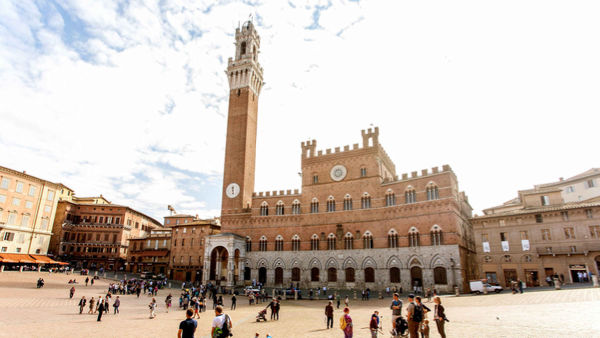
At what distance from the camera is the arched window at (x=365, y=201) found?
40469 millimetres

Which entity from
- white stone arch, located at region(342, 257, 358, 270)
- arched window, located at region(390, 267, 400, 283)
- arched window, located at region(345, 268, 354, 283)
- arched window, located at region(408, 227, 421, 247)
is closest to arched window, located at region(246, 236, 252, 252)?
white stone arch, located at region(342, 257, 358, 270)

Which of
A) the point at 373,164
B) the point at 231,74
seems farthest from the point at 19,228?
the point at 373,164

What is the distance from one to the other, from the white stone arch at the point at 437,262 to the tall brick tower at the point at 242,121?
Result: 25788mm

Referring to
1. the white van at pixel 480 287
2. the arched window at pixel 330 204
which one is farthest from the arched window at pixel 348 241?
the white van at pixel 480 287

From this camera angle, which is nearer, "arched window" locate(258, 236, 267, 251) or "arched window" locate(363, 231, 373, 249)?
"arched window" locate(363, 231, 373, 249)

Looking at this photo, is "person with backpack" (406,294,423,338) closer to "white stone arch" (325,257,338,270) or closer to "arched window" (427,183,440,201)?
"arched window" (427,183,440,201)

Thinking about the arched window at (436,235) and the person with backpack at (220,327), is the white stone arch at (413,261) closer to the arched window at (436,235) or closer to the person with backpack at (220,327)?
the arched window at (436,235)

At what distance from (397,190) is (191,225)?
33.6 m

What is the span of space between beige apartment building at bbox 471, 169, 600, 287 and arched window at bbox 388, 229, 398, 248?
12974 mm

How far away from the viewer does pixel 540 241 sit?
128 feet

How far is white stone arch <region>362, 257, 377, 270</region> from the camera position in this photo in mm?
38094

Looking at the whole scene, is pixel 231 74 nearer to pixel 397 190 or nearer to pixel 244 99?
pixel 244 99

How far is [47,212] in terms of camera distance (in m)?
51.7

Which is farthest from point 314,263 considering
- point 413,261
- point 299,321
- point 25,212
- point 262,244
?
point 25,212
